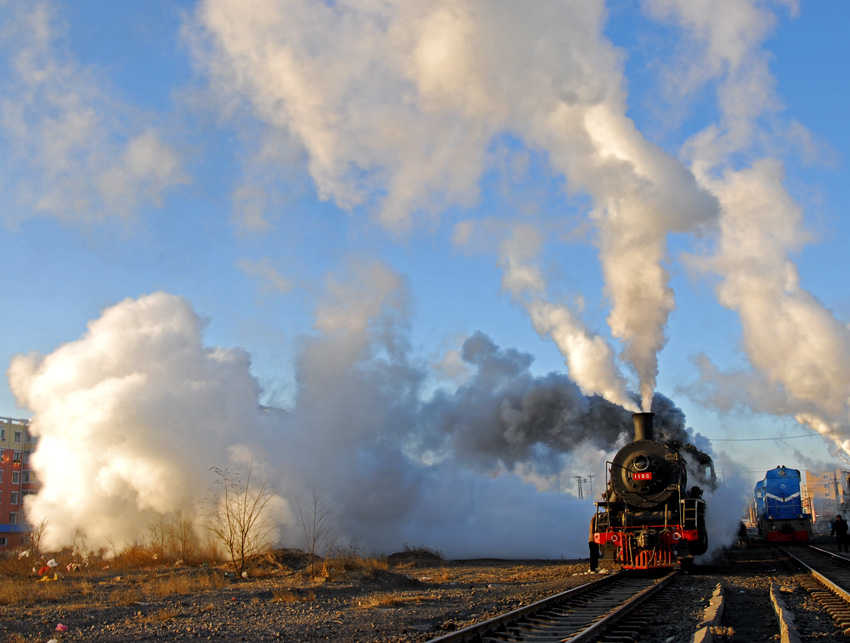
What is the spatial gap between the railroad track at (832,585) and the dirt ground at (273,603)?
451 centimetres

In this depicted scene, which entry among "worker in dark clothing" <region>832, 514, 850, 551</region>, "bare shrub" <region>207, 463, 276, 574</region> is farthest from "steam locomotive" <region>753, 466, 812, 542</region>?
"bare shrub" <region>207, 463, 276, 574</region>

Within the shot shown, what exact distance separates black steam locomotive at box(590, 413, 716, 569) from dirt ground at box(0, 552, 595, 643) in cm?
149

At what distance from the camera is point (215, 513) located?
26922 mm

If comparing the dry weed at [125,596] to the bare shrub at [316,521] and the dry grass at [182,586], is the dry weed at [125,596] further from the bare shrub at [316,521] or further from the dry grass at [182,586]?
the bare shrub at [316,521]

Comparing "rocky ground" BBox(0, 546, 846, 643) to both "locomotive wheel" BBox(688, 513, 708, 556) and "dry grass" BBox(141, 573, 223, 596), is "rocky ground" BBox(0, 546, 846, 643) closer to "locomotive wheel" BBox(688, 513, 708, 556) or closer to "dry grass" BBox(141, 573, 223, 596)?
"dry grass" BBox(141, 573, 223, 596)

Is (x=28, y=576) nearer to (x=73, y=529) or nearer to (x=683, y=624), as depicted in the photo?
(x=73, y=529)

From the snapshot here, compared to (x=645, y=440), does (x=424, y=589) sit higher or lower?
lower

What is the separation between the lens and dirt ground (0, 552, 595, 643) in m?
9.38

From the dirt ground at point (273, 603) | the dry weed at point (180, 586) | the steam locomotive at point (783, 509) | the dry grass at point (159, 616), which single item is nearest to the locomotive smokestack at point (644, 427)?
the dirt ground at point (273, 603)

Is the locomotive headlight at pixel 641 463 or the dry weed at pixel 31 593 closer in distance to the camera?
the dry weed at pixel 31 593

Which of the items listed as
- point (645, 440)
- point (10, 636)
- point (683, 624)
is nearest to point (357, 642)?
point (683, 624)

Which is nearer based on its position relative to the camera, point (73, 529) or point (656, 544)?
point (656, 544)

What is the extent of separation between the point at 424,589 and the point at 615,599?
15.3 ft

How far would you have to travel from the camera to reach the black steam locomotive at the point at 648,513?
55.4 feet
